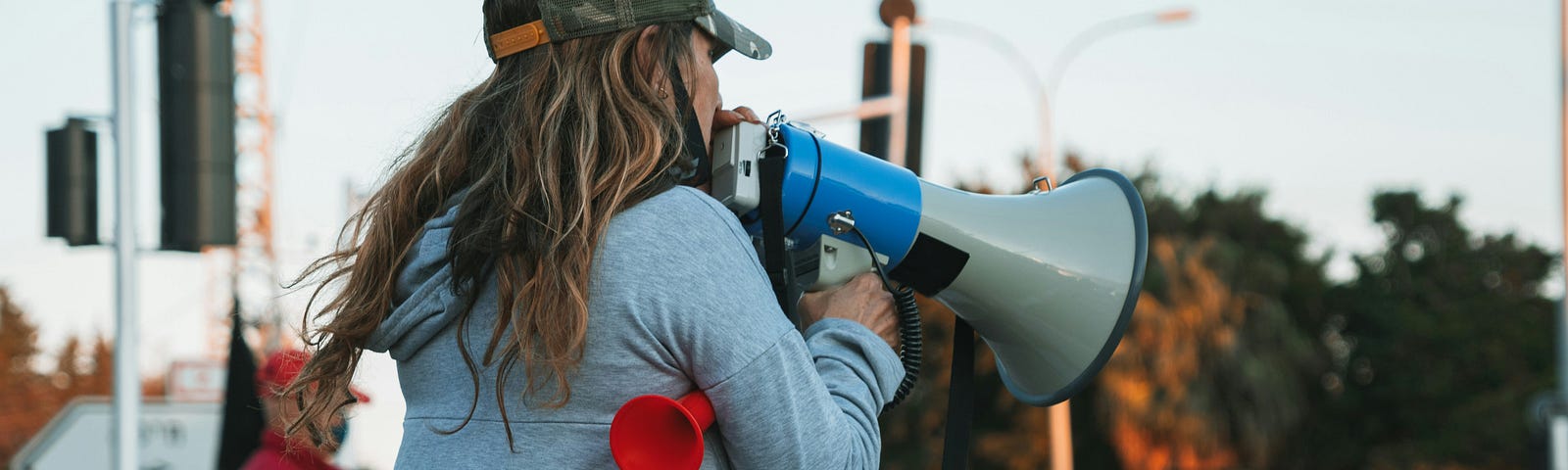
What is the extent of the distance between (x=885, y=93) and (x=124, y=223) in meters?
4.19

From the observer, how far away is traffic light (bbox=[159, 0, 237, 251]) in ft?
20.7

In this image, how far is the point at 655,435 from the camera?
1507 mm

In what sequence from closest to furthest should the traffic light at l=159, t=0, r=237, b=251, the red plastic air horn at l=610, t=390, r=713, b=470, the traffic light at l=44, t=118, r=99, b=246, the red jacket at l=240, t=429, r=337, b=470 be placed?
the red plastic air horn at l=610, t=390, r=713, b=470
the red jacket at l=240, t=429, r=337, b=470
the traffic light at l=159, t=0, r=237, b=251
the traffic light at l=44, t=118, r=99, b=246

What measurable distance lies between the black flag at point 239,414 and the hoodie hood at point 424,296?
13.0 feet

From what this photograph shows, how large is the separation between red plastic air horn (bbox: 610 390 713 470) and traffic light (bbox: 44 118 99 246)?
5.80 meters

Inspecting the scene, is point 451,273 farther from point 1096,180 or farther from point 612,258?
point 1096,180

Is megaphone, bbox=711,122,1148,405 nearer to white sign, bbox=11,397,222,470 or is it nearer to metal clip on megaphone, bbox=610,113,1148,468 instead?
metal clip on megaphone, bbox=610,113,1148,468

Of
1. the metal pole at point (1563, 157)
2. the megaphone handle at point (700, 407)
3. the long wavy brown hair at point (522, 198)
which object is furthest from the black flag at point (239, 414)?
the metal pole at point (1563, 157)

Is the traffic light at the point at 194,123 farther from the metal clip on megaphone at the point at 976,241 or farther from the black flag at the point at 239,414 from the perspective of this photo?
the metal clip on megaphone at the point at 976,241

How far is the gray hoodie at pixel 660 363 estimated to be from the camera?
152cm

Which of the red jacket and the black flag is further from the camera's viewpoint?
the black flag

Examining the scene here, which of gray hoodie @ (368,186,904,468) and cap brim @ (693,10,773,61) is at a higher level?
cap brim @ (693,10,773,61)

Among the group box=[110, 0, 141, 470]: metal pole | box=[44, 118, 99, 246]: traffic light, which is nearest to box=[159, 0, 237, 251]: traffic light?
box=[44, 118, 99, 246]: traffic light

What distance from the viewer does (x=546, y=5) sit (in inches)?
66.7
